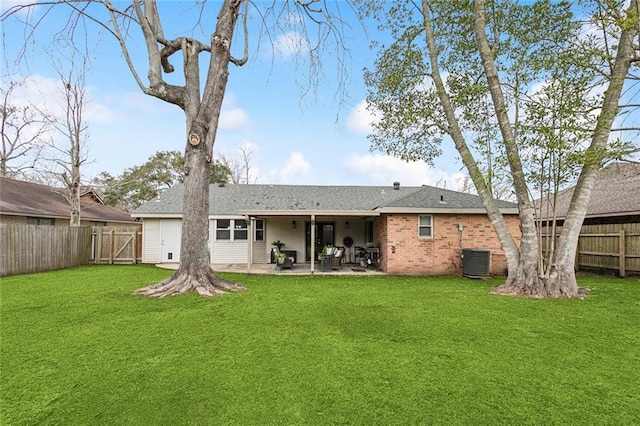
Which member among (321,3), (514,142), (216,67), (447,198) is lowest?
(447,198)

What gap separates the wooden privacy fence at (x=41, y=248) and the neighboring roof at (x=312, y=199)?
2.45m

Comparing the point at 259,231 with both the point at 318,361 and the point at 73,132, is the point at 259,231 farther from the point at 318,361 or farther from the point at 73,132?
the point at 318,361

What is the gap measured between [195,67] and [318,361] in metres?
8.02

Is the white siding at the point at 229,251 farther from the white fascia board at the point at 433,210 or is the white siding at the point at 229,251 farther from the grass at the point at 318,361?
the grass at the point at 318,361

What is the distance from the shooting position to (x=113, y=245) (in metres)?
14.1

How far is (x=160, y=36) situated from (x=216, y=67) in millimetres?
1624

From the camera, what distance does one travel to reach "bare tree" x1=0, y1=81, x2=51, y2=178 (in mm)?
18188

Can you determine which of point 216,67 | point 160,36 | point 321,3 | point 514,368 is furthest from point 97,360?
point 321,3

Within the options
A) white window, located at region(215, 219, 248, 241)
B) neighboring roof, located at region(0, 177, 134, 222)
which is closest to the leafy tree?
neighboring roof, located at region(0, 177, 134, 222)

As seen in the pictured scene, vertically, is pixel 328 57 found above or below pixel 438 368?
above

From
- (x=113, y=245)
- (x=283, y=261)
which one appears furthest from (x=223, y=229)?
(x=113, y=245)

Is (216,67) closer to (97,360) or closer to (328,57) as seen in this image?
(328,57)

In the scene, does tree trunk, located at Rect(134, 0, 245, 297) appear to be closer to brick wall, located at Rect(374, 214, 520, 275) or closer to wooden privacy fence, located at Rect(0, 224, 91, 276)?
brick wall, located at Rect(374, 214, 520, 275)

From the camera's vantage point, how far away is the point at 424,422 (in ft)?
8.25
